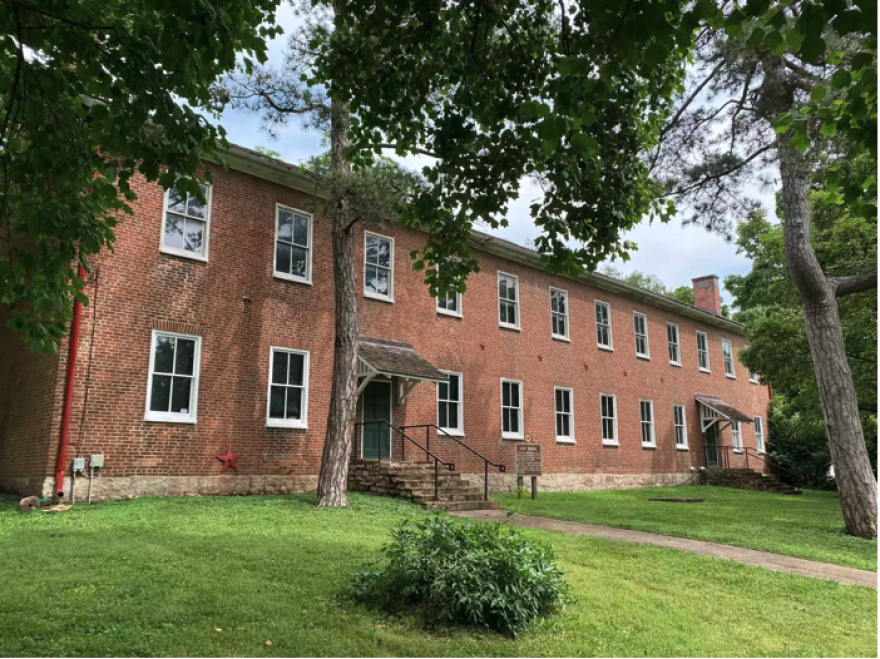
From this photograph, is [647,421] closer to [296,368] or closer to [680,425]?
[680,425]

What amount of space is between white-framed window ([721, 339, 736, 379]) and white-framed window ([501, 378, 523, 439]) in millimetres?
14691

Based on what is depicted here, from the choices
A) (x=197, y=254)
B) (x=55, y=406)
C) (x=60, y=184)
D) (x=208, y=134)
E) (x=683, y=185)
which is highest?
(x=683, y=185)

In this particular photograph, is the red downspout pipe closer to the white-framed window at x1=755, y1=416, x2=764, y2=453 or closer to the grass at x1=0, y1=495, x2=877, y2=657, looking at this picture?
the grass at x1=0, y1=495, x2=877, y2=657

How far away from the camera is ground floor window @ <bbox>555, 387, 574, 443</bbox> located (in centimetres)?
2094

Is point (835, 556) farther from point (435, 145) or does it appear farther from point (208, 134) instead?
point (208, 134)

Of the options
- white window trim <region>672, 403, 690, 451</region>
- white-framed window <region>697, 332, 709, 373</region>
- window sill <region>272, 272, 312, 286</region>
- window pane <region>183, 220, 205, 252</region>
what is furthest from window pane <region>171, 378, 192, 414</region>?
white-framed window <region>697, 332, 709, 373</region>

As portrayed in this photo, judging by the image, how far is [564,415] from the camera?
2119 cm

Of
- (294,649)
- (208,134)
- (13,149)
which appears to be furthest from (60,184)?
(294,649)

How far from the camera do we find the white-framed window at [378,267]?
16422 millimetres

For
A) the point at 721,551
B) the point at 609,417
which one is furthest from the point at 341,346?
the point at 609,417

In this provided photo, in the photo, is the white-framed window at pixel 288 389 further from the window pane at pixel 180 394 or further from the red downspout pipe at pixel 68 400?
the red downspout pipe at pixel 68 400

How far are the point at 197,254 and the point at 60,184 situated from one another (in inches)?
312

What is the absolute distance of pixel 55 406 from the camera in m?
11.3

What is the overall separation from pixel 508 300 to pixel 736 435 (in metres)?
15.8
